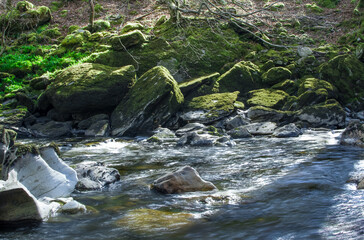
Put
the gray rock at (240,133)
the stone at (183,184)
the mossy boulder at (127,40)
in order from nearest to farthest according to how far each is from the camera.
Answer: the stone at (183,184), the gray rock at (240,133), the mossy boulder at (127,40)

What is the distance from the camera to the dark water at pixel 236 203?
3297mm

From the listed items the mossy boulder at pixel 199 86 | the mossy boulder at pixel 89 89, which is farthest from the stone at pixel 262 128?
the mossy boulder at pixel 89 89

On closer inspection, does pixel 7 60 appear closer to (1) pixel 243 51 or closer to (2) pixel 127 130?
(2) pixel 127 130

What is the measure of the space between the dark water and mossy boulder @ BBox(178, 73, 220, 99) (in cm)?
596

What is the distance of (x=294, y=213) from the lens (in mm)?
3717

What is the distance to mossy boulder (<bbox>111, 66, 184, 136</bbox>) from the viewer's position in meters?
11.0

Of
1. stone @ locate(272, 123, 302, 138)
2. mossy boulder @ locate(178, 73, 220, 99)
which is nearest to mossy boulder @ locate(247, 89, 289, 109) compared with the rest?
mossy boulder @ locate(178, 73, 220, 99)

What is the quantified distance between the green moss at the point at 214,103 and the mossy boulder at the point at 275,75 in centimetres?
193

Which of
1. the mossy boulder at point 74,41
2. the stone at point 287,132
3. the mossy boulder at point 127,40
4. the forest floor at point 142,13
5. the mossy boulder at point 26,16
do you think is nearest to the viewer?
the stone at point 287,132

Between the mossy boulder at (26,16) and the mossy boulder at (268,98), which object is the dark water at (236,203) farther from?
the mossy boulder at (26,16)

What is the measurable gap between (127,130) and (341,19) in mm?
16124

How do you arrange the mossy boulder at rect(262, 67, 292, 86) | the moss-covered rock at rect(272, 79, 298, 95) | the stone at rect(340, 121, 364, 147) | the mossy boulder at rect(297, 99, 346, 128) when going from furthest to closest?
the mossy boulder at rect(262, 67, 292, 86) → the moss-covered rock at rect(272, 79, 298, 95) → the mossy boulder at rect(297, 99, 346, 128) → the stone at rect(340, 121, 364, 147)

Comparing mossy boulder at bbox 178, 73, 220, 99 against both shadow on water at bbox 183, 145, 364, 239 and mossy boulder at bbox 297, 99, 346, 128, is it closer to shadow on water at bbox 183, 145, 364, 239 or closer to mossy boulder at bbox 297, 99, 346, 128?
mossy boulder at bbox 297, 99, 346, 128

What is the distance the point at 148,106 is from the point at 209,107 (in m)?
2.24
